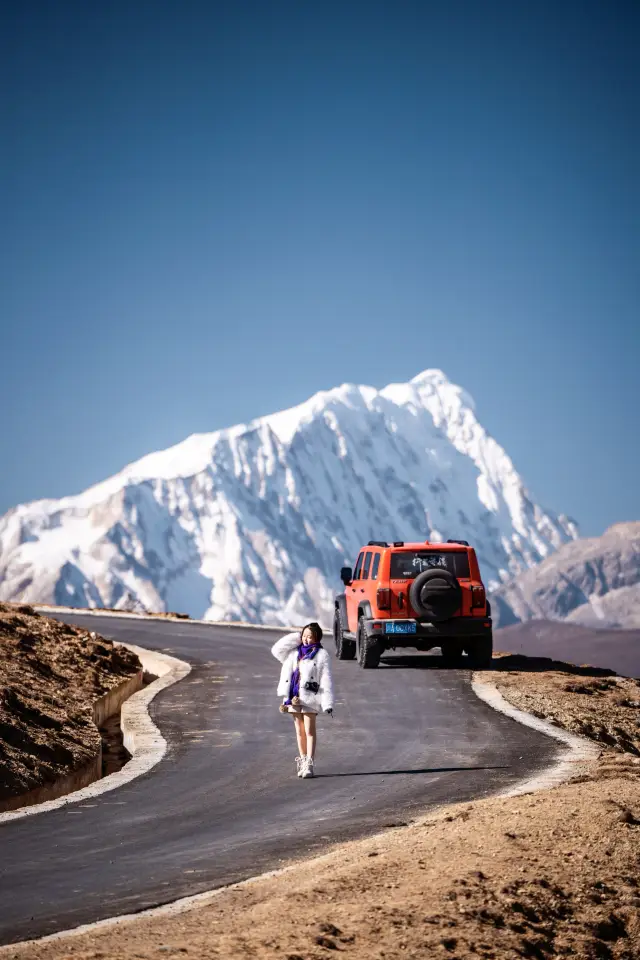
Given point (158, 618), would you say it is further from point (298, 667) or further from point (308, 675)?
point (308, 675)

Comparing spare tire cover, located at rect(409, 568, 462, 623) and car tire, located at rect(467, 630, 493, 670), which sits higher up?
spare tire cover, located at rect(409, 568, 462, 623)

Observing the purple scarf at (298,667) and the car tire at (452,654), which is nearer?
the purple scarf at (298,667)

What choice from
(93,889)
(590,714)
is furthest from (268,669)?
(93,889)

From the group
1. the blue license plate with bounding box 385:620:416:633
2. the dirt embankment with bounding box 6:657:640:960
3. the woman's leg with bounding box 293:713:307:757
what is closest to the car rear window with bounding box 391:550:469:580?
the blue license plate with bounding box 385:620:416:633

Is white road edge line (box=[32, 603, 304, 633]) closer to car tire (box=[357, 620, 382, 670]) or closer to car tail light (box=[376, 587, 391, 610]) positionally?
car tire (box=[357, 620, 382, 670])

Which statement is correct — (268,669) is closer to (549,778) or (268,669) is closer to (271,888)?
(549,778)

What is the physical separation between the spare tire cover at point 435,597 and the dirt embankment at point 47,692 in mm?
5916

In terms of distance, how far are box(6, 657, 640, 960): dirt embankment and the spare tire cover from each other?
1219 cm

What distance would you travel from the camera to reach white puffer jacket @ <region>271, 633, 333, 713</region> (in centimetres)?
1261

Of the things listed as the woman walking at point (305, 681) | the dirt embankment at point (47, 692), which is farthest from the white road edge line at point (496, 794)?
the dirt embankment at point (47, 692)

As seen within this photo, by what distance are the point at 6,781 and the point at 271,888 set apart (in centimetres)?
561

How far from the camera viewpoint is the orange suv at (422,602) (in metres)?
22.4

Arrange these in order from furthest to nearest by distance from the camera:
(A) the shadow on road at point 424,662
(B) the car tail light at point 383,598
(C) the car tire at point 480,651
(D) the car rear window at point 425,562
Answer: (A) the shadow on road at point 424,662, (C) the car tire at point 480,651, (D) the car rear window at point 425,562, (B) the car tail light at point 383,598

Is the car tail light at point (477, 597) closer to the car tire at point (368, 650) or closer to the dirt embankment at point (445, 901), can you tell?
the car tire at point (368, 650)
